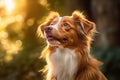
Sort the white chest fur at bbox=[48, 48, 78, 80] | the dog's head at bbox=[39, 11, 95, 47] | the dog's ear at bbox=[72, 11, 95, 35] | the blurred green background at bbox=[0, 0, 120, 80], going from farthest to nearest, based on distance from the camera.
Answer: the blurred green background at bbox=[0, 0, 120, 80]
the dog's ear at bbox=[72, 11, 95, 35]
the white chest fur at bbox=[48, 48, 78, 80]
the dog's head at bbox=[39, 11, 95, 47]

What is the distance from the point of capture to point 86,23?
9852mm

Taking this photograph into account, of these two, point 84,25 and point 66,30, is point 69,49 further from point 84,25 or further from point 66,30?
point 84,25

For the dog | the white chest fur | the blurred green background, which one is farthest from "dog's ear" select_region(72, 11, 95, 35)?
the blurred green background

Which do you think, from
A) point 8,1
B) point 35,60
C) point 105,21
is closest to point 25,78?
point 35,60

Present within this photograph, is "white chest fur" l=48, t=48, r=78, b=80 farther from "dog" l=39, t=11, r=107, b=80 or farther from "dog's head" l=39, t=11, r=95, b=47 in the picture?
"dog's head" l=39, t=11, r=95, b=47

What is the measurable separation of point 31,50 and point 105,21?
91.3 inches

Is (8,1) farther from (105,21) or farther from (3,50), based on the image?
(105,21)

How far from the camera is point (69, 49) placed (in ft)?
31.6

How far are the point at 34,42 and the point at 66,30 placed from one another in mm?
8220

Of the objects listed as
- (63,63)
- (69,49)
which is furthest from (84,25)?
(63,63)

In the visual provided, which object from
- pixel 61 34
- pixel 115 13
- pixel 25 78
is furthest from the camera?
pixel 115 13

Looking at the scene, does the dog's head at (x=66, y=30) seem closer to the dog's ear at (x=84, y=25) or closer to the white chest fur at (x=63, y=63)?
the dog's ear at (x=84, y=25)

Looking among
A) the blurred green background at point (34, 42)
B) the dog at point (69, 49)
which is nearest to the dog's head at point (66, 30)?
the dog at point (69, 49)

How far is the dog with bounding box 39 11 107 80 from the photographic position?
9.54 m
